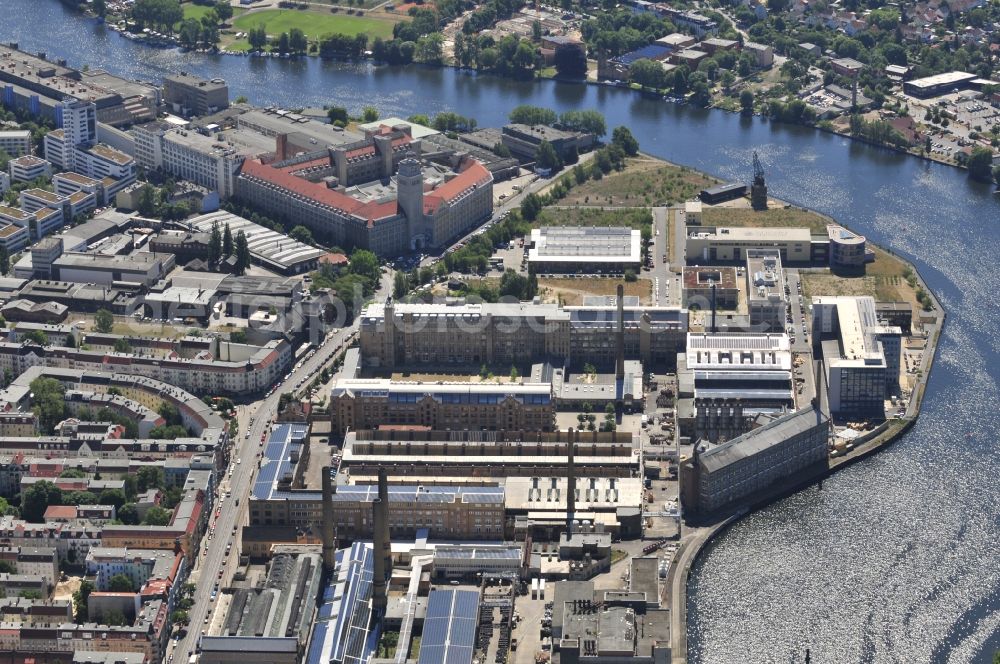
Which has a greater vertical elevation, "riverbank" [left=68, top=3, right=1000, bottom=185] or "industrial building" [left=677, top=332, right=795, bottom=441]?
"riverbank" [left=68, top=3, right=1000, bottom=185]

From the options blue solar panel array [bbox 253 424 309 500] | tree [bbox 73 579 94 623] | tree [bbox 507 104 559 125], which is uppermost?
tree [bbox 507 104 559 125]

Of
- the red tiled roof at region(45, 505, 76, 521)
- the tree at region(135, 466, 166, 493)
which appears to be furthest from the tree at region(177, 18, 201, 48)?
the red tiled roof at region(45, 505, 76, 521)

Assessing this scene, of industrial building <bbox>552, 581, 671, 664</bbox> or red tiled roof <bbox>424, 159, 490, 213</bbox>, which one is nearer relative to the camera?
industrial building <bbox>552, 581, 671, 664</bbox>

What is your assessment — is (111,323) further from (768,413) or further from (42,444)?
(768,413)

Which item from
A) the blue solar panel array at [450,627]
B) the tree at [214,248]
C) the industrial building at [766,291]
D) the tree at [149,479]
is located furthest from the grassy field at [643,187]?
the blue solar panel array at [450,627]

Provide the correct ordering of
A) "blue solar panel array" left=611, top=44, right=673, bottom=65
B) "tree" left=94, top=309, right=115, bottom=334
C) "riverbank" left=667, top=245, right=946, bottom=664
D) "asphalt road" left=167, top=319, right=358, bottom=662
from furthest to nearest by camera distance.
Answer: "blue solar panel array" left=611, top=44, right=673, bottom=65
"tree" left=94, top=309, right=115, bottom=334
"riverbank" left=667, top=245, right=946, bottom=664
"asphalt road" left=167, top=319, right=358, bottom=662

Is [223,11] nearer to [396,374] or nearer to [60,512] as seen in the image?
[396,374]

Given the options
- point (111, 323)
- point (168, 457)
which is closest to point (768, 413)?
point (168, 457)

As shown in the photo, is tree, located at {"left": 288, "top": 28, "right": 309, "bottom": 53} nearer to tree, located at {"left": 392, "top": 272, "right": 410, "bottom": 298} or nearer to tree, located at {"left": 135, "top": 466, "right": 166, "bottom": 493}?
tree, located at {"left": 392, "top": 272, "right": 410, "bottom": 298}
